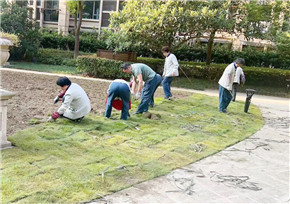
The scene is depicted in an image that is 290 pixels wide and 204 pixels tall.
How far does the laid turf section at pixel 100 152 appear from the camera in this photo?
3268 mm

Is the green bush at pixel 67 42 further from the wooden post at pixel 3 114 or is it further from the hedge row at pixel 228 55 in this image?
the wooden post at pixel 3 114

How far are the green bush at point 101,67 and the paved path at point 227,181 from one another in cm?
941

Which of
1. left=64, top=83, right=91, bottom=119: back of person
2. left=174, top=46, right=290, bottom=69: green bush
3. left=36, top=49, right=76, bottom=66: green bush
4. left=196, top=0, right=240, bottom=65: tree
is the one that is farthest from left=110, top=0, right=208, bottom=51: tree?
left=64, top=83, right=91, bottom=119: back of person

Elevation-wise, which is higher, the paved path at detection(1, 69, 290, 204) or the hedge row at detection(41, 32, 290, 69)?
the hedge row at detection(41, 32, 290, 69)

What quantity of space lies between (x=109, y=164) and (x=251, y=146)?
9.29 ft

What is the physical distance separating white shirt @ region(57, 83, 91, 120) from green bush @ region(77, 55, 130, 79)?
8.88 meters

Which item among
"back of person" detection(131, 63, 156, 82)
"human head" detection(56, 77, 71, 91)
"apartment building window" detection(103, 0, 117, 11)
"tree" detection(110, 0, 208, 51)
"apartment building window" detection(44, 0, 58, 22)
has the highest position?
"apartment building window" detection(103, 0, 117, 11)

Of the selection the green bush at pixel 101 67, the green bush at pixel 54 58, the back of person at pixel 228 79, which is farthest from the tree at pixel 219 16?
the green bush at pixel 54 58

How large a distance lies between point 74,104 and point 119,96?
3.18ft

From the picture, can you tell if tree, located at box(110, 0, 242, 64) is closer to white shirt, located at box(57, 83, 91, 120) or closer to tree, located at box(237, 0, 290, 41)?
tree, located at box(237, 0, 290, 41)

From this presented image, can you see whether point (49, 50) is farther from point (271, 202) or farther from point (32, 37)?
point (271, 202)

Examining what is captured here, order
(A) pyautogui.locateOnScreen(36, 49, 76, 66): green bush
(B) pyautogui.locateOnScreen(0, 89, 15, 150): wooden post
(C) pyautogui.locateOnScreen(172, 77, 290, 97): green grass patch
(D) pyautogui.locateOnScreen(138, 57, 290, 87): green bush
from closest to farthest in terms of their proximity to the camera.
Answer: (B) pyautogui.locateOnScreen(0, 89, 15, 150): wooden post → (C) pyautogui.locateOnScreen(172, 77, 290, 97): green grass patch → (D) pyautogui.locateOnScreen(138, 57, 290, 87): green bush → (A) pyautogui.locateOnScreen(36, 49, 76, 66): green bush

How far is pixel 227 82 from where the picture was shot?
8109 millimetres

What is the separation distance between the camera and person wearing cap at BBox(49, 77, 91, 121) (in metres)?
5.41
